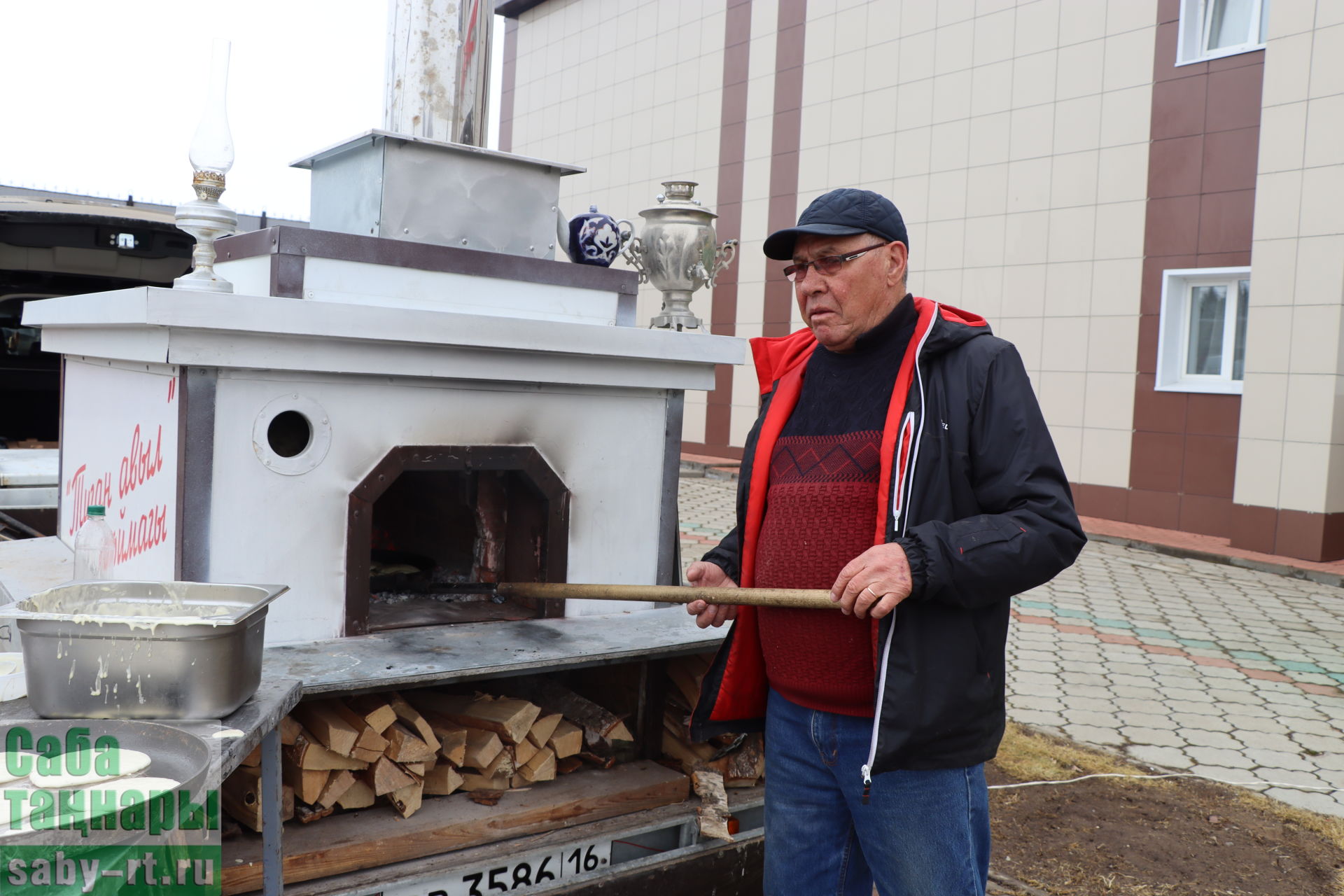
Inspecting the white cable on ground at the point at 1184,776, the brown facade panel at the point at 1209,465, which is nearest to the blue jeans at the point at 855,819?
the white cable on ground at the point at 1184,776

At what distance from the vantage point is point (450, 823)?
279 cm

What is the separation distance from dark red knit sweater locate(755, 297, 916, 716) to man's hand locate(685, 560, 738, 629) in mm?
154

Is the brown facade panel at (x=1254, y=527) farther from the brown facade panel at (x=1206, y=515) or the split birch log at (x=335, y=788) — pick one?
the split birch log at (x=335, y=788)

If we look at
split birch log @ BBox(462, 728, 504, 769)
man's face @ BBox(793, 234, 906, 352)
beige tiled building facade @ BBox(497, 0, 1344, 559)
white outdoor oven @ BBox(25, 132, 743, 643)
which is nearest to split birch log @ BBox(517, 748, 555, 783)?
split birch log @ BBox(462, 728, 504, 769)

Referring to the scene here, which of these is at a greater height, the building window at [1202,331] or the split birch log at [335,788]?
the building window at [1202,331]

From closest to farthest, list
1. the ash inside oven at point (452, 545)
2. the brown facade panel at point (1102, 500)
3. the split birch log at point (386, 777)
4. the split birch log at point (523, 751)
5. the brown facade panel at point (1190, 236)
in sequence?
the split birch log at point (386, 777)
the split birch log at point (523, 751)
the ash inside oven at point (452, 545)
the brown facade panel at point (1190, 236)
the brown facade panel at point (1102, 500)

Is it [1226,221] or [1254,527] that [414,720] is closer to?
[1254,527]

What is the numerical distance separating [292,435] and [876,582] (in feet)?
5.95

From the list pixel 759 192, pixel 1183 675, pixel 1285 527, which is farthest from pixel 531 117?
pixel 1183 675

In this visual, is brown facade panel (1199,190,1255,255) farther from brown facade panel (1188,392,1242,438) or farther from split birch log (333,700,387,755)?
split birch log (333,700,387,755)

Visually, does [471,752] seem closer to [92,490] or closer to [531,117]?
[92,490]

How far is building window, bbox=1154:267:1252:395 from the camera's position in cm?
991

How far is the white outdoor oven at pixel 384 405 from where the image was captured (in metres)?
2.72

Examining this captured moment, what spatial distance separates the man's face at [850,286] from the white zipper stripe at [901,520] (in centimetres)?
13
